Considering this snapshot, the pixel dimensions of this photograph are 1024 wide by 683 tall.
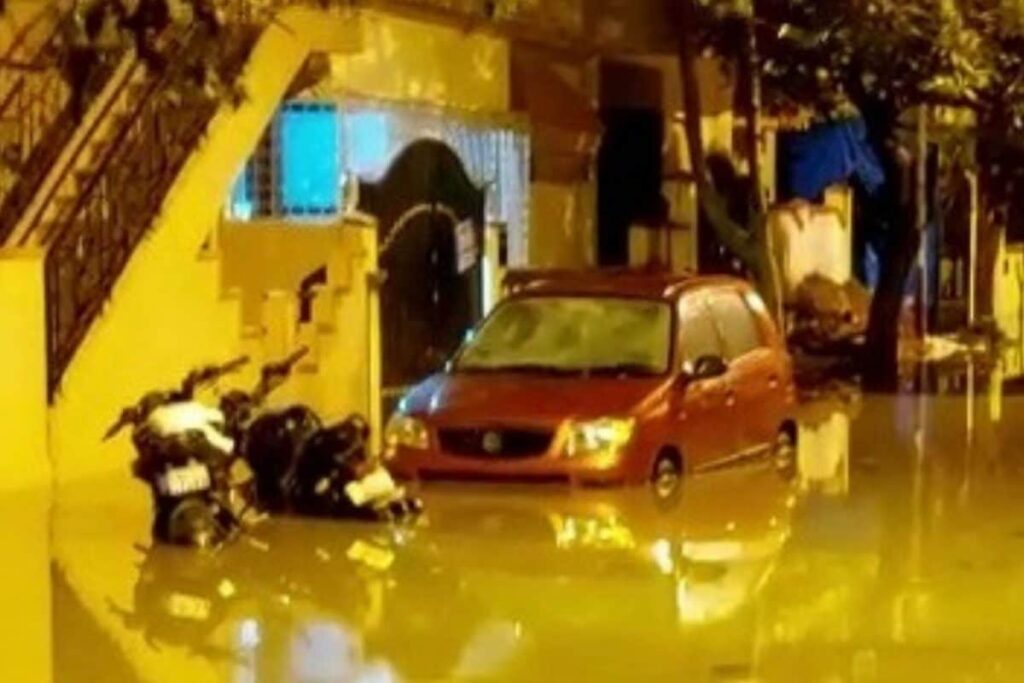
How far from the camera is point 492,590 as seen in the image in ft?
48.4

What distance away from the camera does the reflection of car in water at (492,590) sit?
493 inches

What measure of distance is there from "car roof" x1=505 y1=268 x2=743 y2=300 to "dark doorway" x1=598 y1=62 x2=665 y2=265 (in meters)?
12.2

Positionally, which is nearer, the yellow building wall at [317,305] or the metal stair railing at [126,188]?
the metal stair railing at [126,188]

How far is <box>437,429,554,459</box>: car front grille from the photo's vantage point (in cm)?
1877

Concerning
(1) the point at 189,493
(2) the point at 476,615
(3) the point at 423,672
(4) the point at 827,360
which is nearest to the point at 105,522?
(1) the point at 189,493

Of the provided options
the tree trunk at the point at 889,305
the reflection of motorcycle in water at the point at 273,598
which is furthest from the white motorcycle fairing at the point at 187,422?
the tree trunk at the point at 889,305

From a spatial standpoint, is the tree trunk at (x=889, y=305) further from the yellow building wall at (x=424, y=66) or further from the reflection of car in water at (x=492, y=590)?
the reflection of car in water at (x=492, y=590)

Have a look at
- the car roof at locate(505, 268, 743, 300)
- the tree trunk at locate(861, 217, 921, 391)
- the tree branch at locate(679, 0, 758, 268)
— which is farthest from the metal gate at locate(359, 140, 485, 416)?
the tree trunk at locate(861, 217, 921, 391)

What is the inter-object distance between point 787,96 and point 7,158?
482 inches

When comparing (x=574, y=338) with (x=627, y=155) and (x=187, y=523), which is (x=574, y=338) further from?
(x=627, y=155)

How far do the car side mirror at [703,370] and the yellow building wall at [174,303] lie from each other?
3.85 metres

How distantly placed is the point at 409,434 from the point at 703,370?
2.30 metres

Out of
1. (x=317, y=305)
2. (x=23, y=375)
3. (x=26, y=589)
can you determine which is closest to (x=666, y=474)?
(x=317, y=305)

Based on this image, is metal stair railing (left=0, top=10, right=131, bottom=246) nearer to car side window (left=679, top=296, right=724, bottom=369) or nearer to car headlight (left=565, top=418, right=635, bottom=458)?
car side window (left=679, top=296, right=724, bottom=369)
